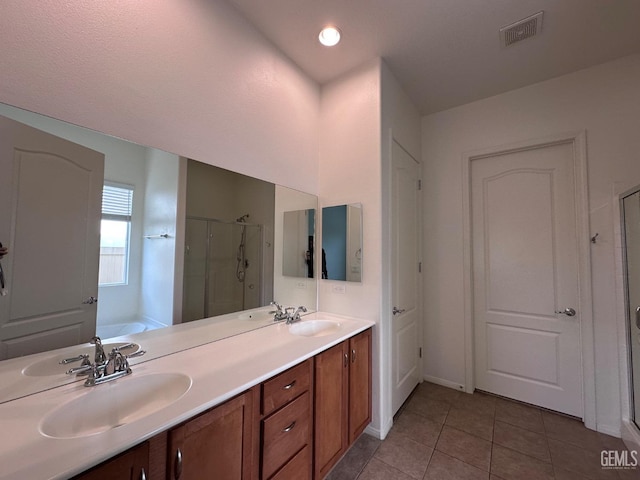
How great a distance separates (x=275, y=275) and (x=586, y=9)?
2.71 meters

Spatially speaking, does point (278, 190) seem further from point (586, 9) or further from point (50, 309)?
point (586, 9)

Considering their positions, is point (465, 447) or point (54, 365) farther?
point (465, 447)

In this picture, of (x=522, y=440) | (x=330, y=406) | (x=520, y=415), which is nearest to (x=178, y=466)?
(x=330, y=406)

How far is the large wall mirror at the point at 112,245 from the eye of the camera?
0.96 meters

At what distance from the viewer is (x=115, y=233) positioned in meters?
1.21

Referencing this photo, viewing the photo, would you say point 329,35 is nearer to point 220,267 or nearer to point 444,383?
point 220,267

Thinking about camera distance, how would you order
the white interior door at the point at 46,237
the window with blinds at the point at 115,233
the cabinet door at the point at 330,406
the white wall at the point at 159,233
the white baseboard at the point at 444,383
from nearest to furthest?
the white interior door at the point at 46,237 → the window with blinds at the point at 115,233 → the white wall at the point at 159,233 → the cabinet door at the point at 330,406 → the white baseboard at the point at 444,383

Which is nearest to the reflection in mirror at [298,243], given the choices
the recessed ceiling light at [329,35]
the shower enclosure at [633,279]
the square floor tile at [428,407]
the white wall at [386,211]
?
the white wall at [386,211]

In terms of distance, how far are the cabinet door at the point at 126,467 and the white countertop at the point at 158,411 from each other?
1.1 inches

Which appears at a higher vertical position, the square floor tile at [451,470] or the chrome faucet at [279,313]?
the chrome faucet at [279,313]

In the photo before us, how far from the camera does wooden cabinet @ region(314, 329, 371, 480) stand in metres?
1.44

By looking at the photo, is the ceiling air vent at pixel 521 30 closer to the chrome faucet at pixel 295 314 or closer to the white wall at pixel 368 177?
the white wall at pixel 368 177

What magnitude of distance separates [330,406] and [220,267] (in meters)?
1.06

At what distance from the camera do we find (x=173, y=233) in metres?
1.43
